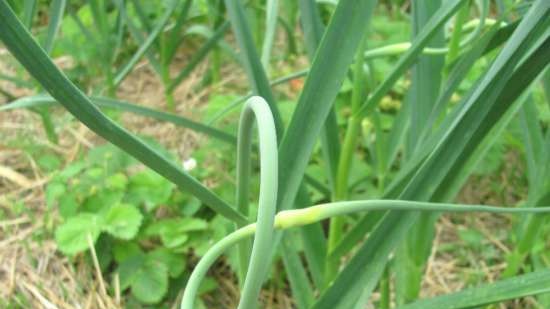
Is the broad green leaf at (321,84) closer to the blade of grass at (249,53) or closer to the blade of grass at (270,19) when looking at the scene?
the blade of grass at (249,53)

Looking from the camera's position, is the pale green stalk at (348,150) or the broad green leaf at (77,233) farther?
the broad green leaf at (77,233)

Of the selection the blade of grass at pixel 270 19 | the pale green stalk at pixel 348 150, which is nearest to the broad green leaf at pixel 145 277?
the pale green stalk at pixel 348 150

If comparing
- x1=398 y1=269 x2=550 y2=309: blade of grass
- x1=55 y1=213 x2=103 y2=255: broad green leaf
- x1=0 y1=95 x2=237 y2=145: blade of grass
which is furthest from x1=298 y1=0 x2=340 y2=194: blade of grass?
x1=55 y1=213 x2=103 y2=255: broad green leaf

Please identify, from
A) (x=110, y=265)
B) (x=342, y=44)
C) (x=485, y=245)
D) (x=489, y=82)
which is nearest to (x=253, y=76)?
(x=342, y=44)

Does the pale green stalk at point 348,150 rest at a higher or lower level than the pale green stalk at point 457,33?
lower

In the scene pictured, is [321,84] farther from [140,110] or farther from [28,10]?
[28,10]

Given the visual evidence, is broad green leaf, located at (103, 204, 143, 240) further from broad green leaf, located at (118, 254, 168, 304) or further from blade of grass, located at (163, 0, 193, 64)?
blade of grass, located at (163, 0, 193, 64)
